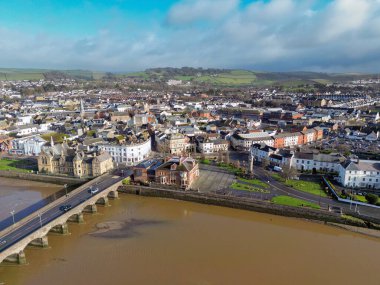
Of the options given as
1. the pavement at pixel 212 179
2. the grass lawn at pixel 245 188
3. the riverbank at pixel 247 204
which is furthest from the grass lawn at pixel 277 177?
the riverbank at pixel 247 204

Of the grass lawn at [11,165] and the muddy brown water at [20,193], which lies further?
the grass lawn at [11,165]

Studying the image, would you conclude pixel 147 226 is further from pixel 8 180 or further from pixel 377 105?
pixel 377 105

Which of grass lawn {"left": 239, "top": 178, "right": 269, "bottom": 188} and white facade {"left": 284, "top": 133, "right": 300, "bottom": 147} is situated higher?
white facade {"left": 284, "top": 133, "right": 300, "bottom": 147}

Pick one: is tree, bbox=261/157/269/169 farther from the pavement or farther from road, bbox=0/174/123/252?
road, bbox=0/174/123/252

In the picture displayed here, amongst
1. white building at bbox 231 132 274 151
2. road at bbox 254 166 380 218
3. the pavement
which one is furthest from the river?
white building at bbox 231 132 274 151

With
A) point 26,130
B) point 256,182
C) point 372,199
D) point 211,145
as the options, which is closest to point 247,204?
point 256,182

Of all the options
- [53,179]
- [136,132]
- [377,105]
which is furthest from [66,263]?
[377,105]

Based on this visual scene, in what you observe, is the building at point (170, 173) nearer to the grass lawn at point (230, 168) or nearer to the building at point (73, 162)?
the building at point (73, 162)

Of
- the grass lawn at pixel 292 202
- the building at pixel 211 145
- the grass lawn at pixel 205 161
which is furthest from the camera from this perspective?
the building at pixel 211 145
